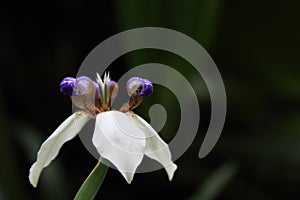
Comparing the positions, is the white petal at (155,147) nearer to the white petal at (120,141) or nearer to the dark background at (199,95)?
the white petal at (120,141)

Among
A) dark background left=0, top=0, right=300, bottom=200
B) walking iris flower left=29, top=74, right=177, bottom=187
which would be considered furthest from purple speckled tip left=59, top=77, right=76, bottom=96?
dark background left=0, top=0, right=300, bottom=200

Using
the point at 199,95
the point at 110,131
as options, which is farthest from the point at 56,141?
the point at 199,95

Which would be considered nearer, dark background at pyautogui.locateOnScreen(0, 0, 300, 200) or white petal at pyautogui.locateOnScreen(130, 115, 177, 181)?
white petal at pyautogui.locateOnScreen(130, 115, 177, 181)

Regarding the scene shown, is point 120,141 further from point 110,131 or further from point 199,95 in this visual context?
point 199,95

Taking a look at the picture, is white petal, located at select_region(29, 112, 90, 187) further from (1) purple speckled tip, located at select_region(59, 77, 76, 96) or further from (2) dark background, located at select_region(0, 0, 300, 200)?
(2) dark background, located at select_region(0, 0, 300, 200)

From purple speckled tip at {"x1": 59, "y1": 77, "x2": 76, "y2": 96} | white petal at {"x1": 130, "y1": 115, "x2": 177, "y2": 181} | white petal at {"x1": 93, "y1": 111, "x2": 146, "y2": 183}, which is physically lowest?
white petal at {"x1": 130, "y1": 115, "x2": 177, "y2": 181}
